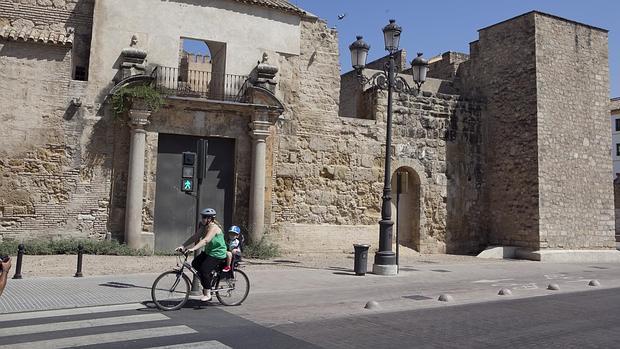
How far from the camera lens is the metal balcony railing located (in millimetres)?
16516

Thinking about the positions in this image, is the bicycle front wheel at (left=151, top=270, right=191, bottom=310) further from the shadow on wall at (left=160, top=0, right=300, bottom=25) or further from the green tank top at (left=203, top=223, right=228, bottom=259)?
the shadow on wall at (left=160, top=0, right=300, bottom=25)

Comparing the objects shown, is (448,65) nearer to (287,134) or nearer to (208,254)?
(287,134)

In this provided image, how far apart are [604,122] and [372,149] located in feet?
30.2

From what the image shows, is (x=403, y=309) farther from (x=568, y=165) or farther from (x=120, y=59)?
(x=568, y=165)

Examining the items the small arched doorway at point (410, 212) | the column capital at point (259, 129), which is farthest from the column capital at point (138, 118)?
the small arched doorway at point (410, 212)

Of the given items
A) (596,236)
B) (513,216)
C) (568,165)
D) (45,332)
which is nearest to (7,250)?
(45,332)

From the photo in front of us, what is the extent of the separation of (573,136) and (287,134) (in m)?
10.7

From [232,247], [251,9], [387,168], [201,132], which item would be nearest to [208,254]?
[232,247]

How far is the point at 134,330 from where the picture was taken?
6.60 meters

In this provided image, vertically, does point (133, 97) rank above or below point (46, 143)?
above

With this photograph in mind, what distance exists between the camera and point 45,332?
6.46 meters

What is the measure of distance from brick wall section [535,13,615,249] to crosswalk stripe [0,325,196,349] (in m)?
15.5

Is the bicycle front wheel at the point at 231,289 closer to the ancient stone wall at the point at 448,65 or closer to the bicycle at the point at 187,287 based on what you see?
the bicycle at the point at 187,287

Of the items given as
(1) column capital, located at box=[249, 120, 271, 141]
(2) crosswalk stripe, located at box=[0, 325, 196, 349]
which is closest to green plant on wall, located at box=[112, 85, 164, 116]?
(1) column capital, located at box=[249, 120, 271, 141]
